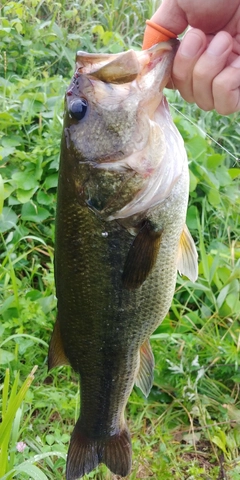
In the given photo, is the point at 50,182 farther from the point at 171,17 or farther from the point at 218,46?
the point at 218,46

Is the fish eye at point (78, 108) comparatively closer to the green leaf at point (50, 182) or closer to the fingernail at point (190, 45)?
the fingernail at point (190, 45)

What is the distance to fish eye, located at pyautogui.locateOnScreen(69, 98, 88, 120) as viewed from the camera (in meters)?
1.50

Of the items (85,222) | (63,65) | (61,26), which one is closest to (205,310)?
(85,222)

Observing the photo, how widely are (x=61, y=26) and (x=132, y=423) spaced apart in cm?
378

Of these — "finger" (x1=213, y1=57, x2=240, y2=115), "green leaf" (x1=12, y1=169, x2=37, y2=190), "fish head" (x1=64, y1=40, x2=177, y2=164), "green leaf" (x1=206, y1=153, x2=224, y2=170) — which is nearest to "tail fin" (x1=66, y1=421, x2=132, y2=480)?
"fish head" (x1=64, y1=40, x2=177, y2=164)

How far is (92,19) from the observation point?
5.14 meters

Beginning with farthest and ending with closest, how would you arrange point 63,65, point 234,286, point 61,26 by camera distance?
point 61,26
point 63,65
point 234,286

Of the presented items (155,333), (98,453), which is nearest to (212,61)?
(98,453)

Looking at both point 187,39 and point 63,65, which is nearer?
point 187,39

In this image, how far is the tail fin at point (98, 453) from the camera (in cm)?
191

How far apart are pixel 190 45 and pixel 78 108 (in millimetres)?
377

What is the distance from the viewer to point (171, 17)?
1.65 m

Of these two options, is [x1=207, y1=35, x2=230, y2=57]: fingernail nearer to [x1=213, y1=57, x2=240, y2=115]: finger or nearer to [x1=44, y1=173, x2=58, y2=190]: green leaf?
[x1=213, y1=57, x2=240, y2=115]: finger

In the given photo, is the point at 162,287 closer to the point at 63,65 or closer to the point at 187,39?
the point at 187,39
